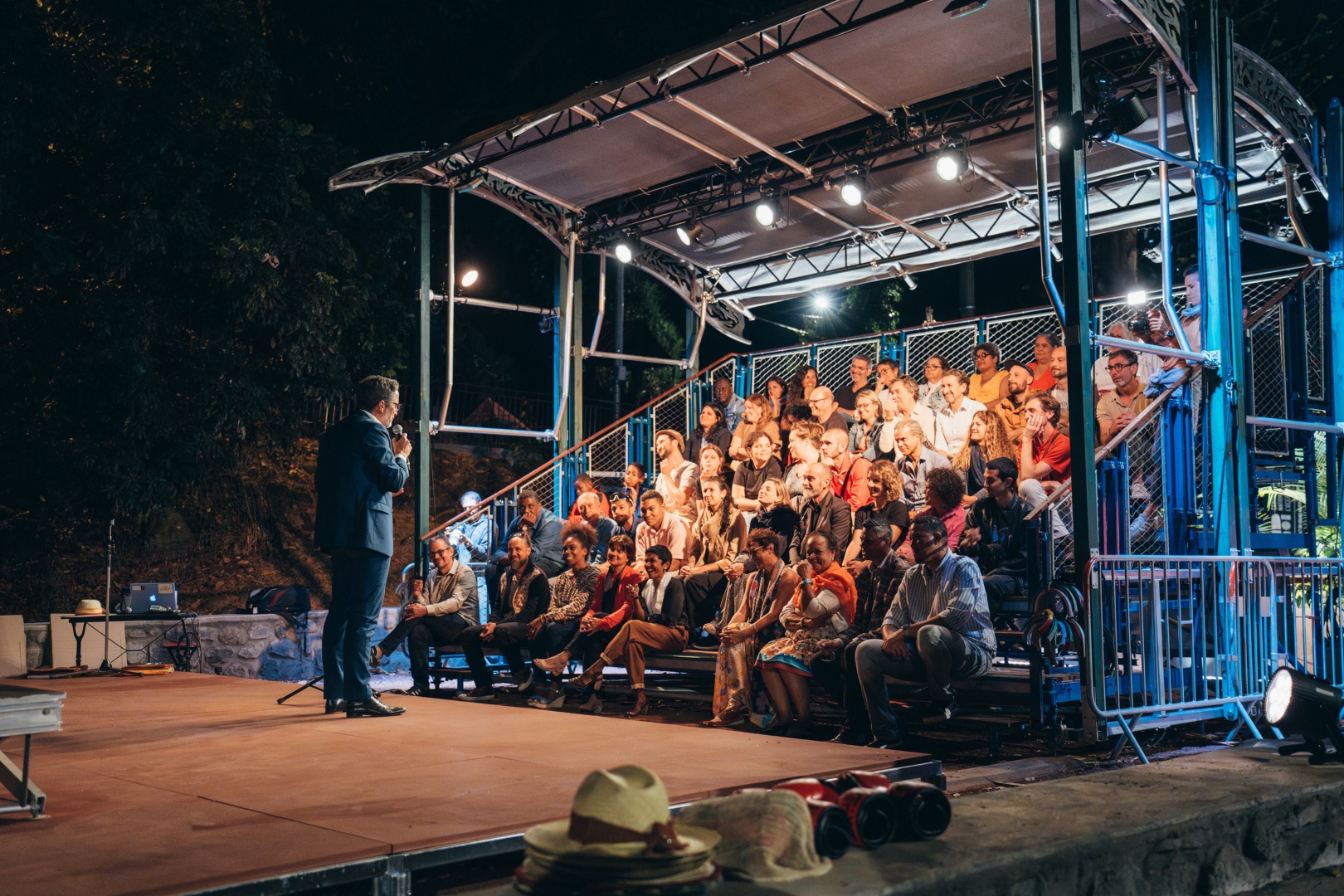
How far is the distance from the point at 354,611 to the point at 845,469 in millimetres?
4116

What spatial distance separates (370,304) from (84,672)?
747cm

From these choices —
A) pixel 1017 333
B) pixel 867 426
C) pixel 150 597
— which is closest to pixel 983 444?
pixel 867 426

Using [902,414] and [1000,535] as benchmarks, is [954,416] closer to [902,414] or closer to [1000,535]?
[902,414]

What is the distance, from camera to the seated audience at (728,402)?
36.5 feet

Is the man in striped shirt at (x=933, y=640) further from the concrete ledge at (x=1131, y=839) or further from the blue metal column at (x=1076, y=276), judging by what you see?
the concrete ledge at (x=1131, y=839)

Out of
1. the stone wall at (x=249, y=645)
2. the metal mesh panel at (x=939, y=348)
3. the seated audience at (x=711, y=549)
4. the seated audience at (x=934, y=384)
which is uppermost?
the metal mesh panel at (x=939, y=348)

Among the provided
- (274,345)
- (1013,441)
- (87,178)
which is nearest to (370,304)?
(274,345)

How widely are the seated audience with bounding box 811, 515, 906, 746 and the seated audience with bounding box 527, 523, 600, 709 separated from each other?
2.08 meters

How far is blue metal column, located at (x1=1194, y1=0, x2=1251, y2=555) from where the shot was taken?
7000mm

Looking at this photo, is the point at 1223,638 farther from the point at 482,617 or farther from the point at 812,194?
the point at 482,617

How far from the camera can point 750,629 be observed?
6.79m

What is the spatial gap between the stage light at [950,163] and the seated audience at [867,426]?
5.98 ft

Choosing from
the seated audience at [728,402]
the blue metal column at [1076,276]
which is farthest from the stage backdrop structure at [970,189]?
the seated audience at [728,402]

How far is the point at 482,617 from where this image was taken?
1070cm
